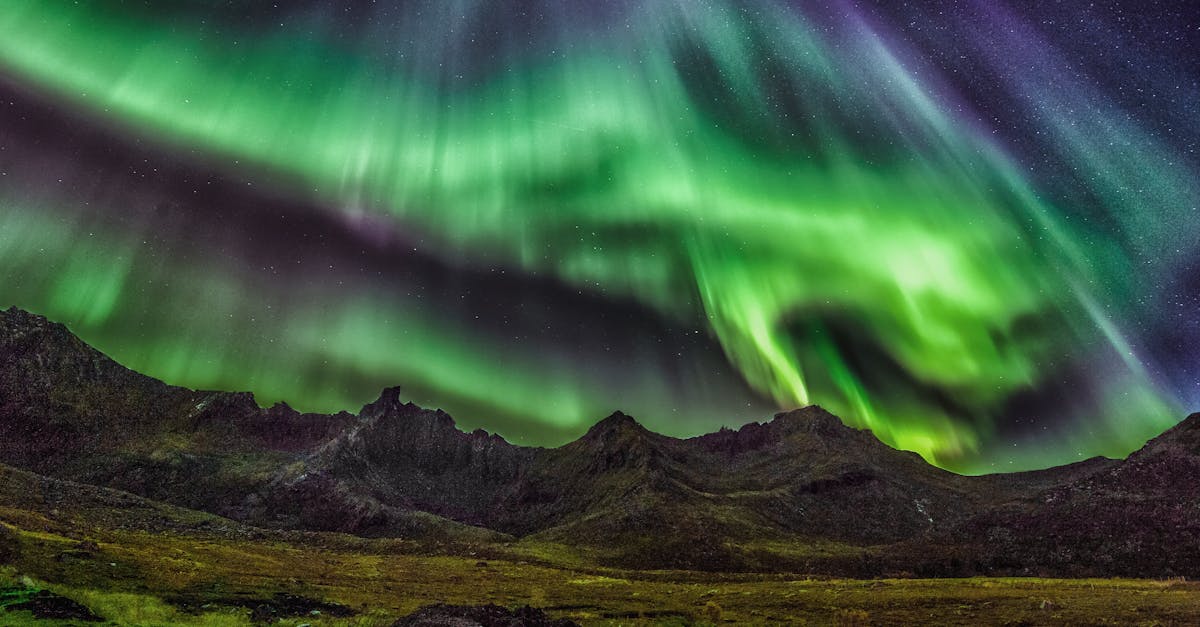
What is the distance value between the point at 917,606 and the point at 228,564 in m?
88.2

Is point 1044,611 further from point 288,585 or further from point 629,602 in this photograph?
point 288,585

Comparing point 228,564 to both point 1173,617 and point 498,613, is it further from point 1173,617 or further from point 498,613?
point 1173,617

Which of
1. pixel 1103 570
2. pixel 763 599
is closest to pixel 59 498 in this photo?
pixel 763 599

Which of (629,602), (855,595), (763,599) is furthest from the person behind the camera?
(855,595)

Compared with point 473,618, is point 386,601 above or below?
below

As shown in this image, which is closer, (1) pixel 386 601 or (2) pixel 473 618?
(2) pixel 473 618

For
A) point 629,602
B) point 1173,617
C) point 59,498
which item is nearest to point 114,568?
point 629,602

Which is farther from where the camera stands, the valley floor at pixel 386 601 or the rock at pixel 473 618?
the valley floor at pixel 386 601

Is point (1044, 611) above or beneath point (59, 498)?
beneath

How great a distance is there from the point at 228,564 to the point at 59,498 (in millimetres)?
147967

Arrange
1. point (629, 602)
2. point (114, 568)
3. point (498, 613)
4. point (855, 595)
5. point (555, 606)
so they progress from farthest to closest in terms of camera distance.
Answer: point (855, 595), point (629, 602), point (555, 606), point (114, 568), point (498, 613)

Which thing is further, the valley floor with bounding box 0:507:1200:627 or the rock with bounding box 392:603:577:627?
the valley floor with bounding box 0:507:1200:627

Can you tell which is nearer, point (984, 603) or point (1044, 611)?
point (1044, 611)

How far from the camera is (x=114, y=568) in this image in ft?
172
